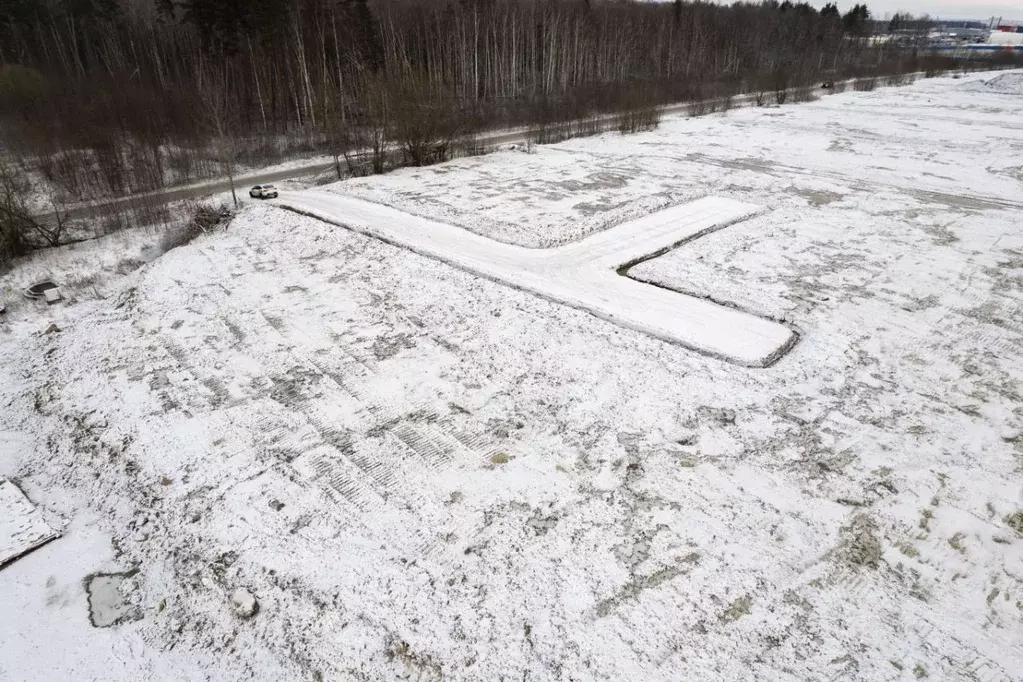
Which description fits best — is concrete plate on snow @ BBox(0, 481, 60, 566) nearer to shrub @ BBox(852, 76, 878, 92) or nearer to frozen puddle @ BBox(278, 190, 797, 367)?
frozen puddle @ BBox(278, 190, 797, 367)

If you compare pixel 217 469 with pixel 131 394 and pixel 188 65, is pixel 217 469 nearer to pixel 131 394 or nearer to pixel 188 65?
pixel 131 394

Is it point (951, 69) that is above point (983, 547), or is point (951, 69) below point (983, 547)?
above

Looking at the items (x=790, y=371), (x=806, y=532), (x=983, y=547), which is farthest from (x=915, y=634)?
(x=790, y=371)

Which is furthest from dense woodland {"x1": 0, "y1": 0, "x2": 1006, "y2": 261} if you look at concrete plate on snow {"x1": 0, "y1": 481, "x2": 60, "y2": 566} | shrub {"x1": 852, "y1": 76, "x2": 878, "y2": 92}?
concrete plate on snow {"x1": 0, "y1": 481, "x2": 60, "y2": 566}

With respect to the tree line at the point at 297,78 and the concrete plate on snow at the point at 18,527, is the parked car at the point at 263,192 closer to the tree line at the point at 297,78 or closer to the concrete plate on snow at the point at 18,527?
the tree line at the point at 297,78

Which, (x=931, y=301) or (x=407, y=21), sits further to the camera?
(x=407, y=21)

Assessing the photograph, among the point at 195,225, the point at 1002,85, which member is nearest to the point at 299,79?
the point at 195,225

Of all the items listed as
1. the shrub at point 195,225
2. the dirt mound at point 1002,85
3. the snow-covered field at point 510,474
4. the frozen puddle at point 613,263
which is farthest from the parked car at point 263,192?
the dirt mound at point 1002,85
